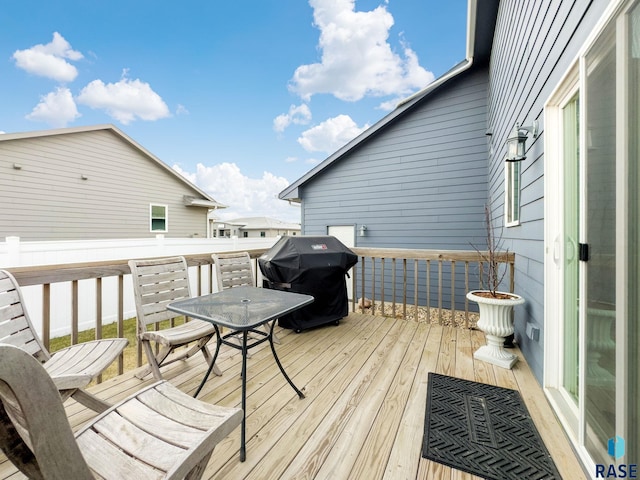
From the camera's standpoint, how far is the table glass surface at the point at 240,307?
161 cm

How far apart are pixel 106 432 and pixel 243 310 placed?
849 mm

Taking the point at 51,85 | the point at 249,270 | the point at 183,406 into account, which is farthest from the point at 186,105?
the point at 183,406

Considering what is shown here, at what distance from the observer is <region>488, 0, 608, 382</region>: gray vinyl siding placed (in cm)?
176

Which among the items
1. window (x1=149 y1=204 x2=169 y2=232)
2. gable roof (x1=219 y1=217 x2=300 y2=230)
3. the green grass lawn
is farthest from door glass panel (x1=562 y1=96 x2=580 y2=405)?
gable roof (x1=219 y1=217 x2=300 y2=230)

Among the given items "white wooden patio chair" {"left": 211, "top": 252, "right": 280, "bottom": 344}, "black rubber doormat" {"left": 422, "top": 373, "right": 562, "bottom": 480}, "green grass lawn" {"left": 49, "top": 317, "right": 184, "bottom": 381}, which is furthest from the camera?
"green grass lawn" {"left": 49, "top": 317, "right": 184, "bottom": 381}

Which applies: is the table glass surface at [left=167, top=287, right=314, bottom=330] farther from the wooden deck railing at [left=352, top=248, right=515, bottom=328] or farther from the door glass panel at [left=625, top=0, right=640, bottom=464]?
the wooden deck railing at [left=352, top=248, right=515, bottom=328]

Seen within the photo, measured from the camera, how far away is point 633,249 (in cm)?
106

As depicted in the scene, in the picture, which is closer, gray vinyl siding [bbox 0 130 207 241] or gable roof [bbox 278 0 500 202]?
gable roof [bbox 278 0 500 202]

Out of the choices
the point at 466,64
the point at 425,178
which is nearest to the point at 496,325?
the point at 425,178

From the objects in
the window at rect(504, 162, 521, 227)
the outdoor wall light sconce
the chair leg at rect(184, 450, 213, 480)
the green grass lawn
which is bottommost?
the green grass lawn

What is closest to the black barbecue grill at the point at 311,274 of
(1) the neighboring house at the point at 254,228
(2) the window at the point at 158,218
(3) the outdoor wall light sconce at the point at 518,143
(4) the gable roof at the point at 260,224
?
(3) the outdoor wall light sconce at the point at 518,143

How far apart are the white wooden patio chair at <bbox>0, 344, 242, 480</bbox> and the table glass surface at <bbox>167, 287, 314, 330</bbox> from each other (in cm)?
41

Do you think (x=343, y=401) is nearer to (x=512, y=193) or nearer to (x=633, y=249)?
(x=633, y=249)

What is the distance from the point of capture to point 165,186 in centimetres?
1009
